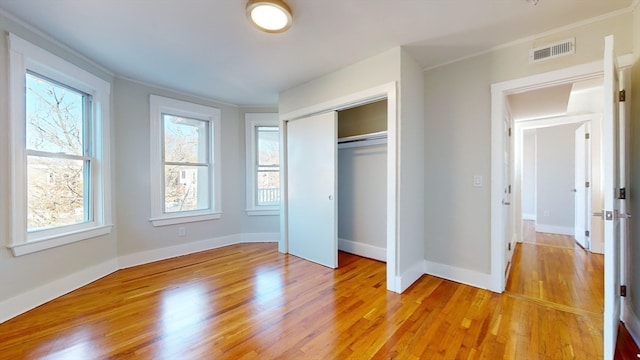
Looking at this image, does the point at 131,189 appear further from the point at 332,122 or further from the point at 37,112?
the point at 332,122

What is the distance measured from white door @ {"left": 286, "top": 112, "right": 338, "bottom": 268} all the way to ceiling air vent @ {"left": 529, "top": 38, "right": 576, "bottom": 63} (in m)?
1.94

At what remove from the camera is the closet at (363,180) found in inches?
136

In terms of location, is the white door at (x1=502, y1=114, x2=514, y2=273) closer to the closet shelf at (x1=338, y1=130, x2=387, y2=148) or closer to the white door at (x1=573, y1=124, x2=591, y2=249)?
the closet shelf at (x1=338, y1=130, x2=387, y2=148)

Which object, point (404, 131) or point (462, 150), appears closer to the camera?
point (404, 131)

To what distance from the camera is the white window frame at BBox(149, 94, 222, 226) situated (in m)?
3.53

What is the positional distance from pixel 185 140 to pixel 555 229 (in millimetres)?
Answer: 7169

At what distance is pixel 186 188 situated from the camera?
3936mm

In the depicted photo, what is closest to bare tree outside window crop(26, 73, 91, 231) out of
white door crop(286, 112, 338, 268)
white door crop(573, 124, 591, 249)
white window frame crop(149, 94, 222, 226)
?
white window frame crop(149, 94, 222, 226)

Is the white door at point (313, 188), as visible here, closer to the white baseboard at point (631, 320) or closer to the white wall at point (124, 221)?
the white wall at point (124, 221)

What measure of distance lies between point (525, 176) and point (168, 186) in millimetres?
8357

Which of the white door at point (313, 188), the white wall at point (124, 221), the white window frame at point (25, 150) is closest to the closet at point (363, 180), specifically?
the white door at point (313, 188)

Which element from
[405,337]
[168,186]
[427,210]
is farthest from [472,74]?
[168,186]

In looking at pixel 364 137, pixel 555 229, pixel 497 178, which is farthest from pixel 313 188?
pixel 555 229

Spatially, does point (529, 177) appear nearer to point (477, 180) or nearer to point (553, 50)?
point (477, 180)
